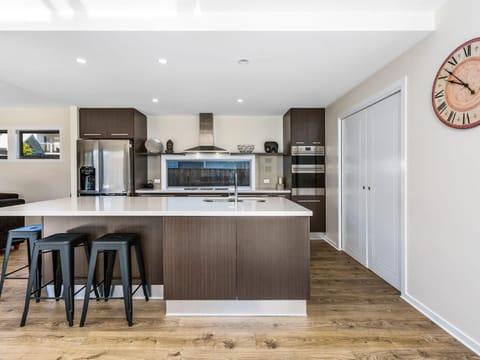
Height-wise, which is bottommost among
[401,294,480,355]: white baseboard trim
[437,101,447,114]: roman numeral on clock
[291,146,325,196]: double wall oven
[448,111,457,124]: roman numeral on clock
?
[401,294,480,355]: white baseboard trim

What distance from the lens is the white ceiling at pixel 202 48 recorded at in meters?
2.18

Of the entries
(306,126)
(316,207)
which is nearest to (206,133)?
(306,126)

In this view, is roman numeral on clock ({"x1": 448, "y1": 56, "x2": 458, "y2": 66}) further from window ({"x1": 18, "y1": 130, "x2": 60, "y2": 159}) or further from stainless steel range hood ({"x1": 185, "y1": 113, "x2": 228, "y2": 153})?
window ({"x1": 18, "y1": 130, "x2": 60, "y2": 159})

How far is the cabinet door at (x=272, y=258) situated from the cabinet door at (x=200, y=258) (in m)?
0.09

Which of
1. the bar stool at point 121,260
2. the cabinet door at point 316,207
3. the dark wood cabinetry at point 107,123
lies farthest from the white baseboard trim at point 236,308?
the dark wood cabinetry at point 107,123

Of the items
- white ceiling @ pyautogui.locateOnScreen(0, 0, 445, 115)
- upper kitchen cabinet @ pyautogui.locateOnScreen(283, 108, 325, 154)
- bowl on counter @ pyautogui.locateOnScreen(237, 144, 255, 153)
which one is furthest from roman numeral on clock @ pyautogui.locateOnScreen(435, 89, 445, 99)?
bowl on counter @ pyautogui.locateOnScreen(237, 144, 255, 153)

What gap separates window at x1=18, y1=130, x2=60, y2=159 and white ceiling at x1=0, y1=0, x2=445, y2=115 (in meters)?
1.70

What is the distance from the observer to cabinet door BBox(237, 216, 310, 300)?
7.44ft

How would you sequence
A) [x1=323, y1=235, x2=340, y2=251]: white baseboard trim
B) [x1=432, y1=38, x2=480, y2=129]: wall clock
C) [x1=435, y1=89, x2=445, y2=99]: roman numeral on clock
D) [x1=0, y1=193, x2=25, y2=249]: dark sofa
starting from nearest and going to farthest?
[x1=432, y1=38, x2=480, y2=129]: wall clock, [x1=435, y1=89, x2=445, y2=99]: roman numeral on clock, [x1=0, y1=193, x2=25, y2=249]: dark sofa, [x1=323, y1=235, x2=340, y2=251]: white baseboard trim

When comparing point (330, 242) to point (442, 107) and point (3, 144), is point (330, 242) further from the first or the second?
point (3, 144)

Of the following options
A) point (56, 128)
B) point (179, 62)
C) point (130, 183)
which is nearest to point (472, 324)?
point (179, 62)

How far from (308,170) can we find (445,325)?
309cm

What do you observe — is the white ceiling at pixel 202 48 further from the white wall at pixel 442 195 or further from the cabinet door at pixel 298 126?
the cabinet door at pixel 298 126

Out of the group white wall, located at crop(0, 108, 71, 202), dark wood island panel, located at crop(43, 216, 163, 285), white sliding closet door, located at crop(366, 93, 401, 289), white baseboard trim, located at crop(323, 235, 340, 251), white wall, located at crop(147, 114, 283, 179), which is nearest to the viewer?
dark wood island panel, located at crop(43, 216, 163, 285)
